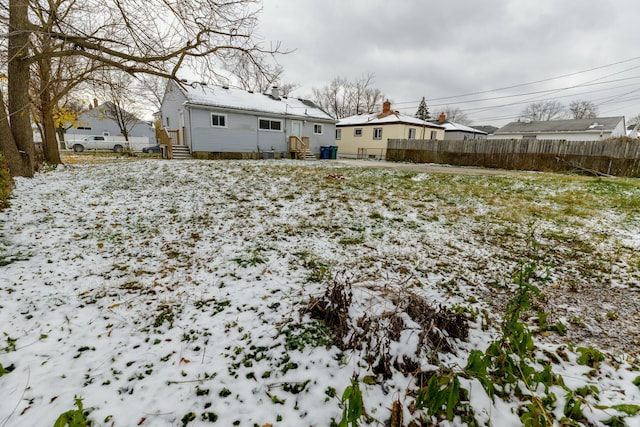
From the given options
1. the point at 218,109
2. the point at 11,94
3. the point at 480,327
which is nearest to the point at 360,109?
the point at 218,109

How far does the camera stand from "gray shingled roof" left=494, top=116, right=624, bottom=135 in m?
29.4

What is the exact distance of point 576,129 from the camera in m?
30.0

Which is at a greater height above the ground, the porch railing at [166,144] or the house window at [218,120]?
the house window at [218,120]

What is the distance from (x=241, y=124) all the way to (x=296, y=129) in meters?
4.37

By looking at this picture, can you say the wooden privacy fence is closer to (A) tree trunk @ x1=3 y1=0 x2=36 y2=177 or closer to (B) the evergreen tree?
(A) tree trunk @ x1=3 y1=0 x2=36 y2=177

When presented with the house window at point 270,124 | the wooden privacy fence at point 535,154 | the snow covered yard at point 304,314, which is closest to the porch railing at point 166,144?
the house window at point 270,124

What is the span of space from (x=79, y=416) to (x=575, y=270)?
4.89 metres

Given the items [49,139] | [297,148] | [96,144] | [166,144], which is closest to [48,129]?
[49,139]

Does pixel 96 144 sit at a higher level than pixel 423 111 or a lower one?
lower

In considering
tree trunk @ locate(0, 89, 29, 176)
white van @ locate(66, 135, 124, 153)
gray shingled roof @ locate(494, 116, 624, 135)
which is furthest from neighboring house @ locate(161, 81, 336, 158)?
gray shingled roof @ locate(494, 116, 624, 135)

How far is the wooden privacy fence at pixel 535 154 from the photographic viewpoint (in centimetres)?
1248

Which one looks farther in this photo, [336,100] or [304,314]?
[336,100]

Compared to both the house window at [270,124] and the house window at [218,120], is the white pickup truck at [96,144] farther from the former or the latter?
the house window at [270,124]

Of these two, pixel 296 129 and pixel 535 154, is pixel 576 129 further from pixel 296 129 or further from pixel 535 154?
pixel 296 129
